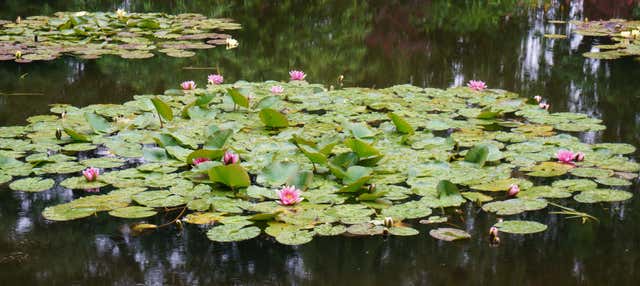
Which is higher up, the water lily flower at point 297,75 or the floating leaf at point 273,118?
the water lily flower at point 297,75

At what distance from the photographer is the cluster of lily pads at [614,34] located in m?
5.58

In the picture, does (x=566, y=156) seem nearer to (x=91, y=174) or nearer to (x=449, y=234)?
(x=449, y=234)

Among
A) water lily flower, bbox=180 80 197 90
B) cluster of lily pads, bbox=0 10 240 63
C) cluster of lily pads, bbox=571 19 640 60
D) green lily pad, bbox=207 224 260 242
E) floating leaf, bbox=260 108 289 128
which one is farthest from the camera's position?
cluster of lily pads, bbox=571 19 640 60

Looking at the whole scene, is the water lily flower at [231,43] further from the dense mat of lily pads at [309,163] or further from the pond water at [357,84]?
the dense mat of lily pads at [309,163]

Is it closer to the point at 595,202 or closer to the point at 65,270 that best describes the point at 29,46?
the point at 65,270

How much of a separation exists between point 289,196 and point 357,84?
2205 millimetres

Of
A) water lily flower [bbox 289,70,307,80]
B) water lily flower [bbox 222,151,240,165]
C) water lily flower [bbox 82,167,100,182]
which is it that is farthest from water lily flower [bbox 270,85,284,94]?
water lily flower [bbox 82,167,100,182]

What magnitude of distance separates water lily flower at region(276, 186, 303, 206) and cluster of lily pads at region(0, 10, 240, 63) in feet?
9.81

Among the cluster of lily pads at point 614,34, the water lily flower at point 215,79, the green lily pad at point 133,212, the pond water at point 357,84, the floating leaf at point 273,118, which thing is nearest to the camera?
the pond water at point 357,84

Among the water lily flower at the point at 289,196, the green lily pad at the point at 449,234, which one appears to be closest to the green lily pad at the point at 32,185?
the water lily flower at the point at 289,196

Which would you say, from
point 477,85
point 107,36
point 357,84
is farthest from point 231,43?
point 477,85

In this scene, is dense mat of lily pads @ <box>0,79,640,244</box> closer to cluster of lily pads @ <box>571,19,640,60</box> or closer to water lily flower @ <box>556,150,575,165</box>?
water lily flower @ <box>556,150,575,165</box>

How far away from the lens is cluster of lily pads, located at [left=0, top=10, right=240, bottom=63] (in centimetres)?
547

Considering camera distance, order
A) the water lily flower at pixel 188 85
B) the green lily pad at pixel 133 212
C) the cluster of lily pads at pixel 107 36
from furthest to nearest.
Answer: the cluster of lily pads at pixel 107 36, the water lily flower at pixel 188 85, the green lily pad at pixel 133 212
